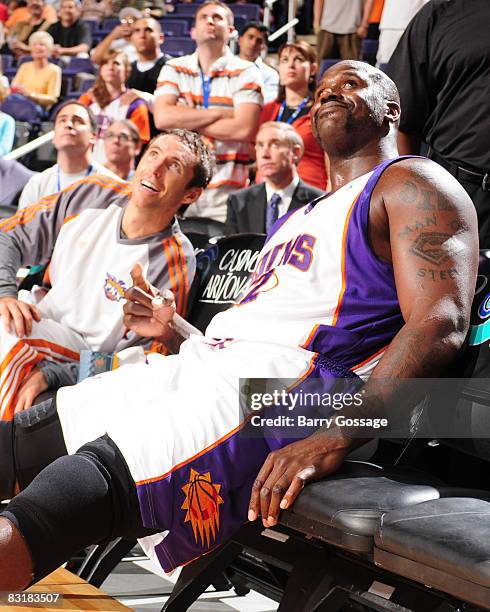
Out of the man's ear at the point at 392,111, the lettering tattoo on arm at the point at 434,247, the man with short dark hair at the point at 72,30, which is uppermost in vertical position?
the man's ear at the point at 392,111

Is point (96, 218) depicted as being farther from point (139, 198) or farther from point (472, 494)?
point (472, 494)

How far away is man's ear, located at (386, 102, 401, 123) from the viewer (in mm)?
2068

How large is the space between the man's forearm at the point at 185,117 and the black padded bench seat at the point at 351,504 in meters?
3.17

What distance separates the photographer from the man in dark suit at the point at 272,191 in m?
4.02

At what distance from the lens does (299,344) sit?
179 centimetres

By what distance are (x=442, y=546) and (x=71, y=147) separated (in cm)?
350

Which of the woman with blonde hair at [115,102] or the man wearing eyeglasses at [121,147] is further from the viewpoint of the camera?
the woman with blonde hair at [115,102]

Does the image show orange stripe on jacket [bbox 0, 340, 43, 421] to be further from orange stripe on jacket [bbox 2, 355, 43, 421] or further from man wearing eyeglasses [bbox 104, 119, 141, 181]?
man wearing eyeglasses [bbox 104, 119, 141, 181]

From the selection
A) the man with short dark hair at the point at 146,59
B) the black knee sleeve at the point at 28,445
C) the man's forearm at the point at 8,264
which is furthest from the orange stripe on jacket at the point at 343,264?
the man with short dark hair at the point at 146,59

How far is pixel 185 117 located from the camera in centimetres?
459

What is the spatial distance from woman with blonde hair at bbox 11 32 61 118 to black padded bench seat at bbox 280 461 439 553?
23.4 ft

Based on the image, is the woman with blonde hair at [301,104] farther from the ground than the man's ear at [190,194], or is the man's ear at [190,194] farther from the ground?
the man's ear at [190,194]

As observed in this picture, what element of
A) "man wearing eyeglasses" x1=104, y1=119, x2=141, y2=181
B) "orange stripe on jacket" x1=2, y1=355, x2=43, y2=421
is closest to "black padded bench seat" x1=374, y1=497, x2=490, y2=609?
"orange stripe on jacket" x1=2, y1=355, x2=43, y2=421

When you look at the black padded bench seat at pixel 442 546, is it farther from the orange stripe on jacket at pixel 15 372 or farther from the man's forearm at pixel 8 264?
the man's forearm at pixel 8 264
